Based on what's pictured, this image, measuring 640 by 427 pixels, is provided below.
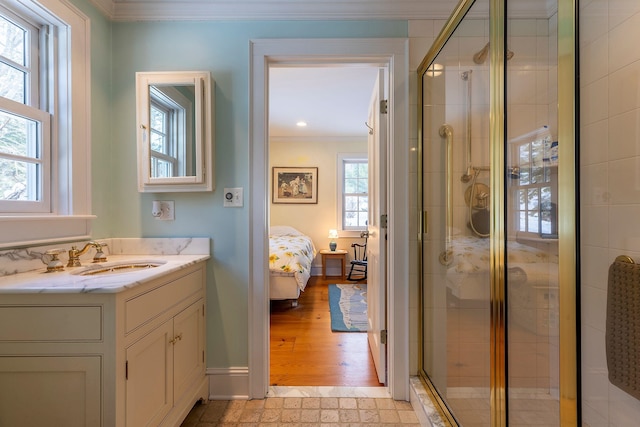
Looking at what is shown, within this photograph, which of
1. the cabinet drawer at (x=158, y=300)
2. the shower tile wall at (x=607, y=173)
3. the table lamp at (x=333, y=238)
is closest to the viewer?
the shower tile wall at (x=607, y=173)

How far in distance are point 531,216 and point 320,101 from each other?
296 centimetres

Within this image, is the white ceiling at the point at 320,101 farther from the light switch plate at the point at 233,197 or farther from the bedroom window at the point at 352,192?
the light switch plate at the point at 233,197

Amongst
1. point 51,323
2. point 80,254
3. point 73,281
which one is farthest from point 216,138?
point 51,323

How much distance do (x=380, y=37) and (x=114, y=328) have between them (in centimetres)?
192

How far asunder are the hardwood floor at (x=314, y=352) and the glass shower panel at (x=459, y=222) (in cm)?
58

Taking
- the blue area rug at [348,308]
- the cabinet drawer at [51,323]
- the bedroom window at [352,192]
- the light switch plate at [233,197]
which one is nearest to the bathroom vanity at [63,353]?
the cabinet drawer at [51,323]

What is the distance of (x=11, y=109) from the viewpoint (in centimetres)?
129

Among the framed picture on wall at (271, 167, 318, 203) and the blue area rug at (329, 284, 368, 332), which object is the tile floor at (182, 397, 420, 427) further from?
the framed picture on wall at (271, 167, 318, 203)

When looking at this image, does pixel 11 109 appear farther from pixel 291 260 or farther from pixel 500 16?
pixel 291 260

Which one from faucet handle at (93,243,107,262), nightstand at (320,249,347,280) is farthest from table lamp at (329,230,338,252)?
faucet handle at (93,243,107,262)

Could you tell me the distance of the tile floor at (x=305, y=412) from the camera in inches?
59.5

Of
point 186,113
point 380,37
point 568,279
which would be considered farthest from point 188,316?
point 380,37

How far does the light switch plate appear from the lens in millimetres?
1735

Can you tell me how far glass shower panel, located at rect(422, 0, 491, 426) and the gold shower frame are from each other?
0.05m
